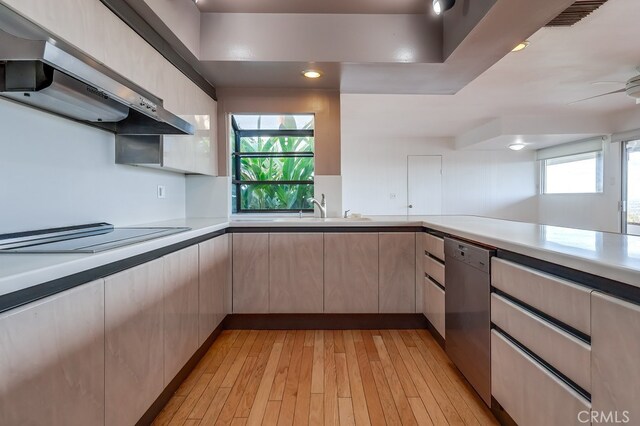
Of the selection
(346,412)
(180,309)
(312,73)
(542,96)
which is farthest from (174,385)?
(542,96)

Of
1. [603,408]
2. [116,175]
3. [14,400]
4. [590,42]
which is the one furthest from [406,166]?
[14,400]

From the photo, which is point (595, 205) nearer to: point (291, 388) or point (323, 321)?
point (323, 321)

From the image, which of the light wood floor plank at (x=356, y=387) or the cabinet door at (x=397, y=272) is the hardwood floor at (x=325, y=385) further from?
the cabinet door at (x=397, y=272)

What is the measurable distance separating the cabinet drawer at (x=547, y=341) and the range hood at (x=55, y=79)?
1.83 meters

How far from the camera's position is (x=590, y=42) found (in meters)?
Result: 2.97

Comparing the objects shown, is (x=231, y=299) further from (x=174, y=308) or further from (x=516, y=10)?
(x=516, y=10)

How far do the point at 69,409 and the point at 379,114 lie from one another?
5401 mm

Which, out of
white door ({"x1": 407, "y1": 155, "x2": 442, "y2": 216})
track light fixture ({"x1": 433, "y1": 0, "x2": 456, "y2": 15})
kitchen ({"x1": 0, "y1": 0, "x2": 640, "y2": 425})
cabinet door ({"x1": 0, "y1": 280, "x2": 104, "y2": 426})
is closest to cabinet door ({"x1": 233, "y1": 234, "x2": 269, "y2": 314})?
kitchen ({"x1": 0, "y1": 0, "x2": 640, "y2": 425})

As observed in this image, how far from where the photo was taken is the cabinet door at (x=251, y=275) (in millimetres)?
2713

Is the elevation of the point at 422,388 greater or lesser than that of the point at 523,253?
lesser

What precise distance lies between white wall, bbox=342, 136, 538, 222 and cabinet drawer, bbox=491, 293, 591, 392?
6299 millimetres

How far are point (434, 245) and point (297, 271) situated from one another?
41.9 inches

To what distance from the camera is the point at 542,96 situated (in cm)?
454

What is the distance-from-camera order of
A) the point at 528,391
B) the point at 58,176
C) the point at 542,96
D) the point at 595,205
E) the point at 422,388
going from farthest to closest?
the point at 595,205
the point at 542,96
the point at 422,388
the point at 58,176
the point at 528,391
